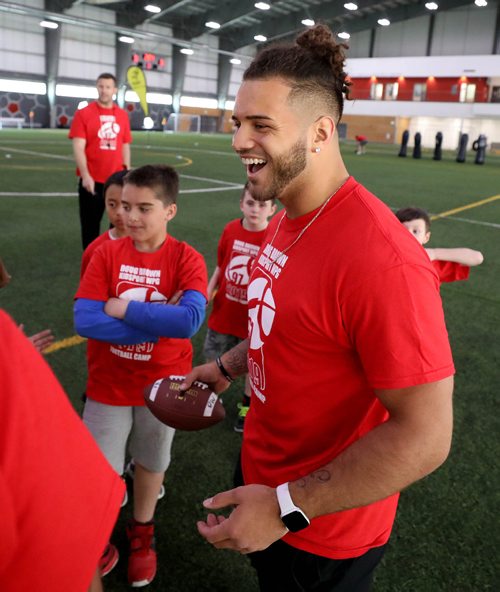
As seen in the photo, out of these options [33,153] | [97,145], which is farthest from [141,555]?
[33,153]

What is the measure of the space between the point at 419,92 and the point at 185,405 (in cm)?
5127

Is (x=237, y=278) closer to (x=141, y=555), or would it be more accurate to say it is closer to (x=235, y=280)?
(x=235, y=280)

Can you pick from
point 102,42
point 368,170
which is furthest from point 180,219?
point 102,42

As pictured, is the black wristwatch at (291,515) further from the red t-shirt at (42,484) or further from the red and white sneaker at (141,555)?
the red and white sneaker at (141,555)

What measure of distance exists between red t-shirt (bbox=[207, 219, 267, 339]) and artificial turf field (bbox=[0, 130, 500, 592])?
0.70 metres

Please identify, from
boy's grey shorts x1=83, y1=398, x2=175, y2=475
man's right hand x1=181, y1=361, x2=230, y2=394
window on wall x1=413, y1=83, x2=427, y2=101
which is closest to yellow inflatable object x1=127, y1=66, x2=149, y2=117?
boy's grey shorts x1=83, y1=398, x2=175, y2=475

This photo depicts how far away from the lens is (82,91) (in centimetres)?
4434

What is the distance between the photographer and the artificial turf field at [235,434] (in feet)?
8.82

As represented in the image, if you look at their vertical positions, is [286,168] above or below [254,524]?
above

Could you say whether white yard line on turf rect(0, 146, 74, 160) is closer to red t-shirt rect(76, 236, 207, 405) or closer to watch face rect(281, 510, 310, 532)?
red t-shirt rect(76, 236, 207, 405)

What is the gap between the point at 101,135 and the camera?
6887 millimetres

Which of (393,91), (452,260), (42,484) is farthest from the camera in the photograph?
(393,91)

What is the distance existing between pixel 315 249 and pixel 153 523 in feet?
6.49

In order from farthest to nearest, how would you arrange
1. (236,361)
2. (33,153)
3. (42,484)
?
(33,153)
(236,361)
(42,484)
